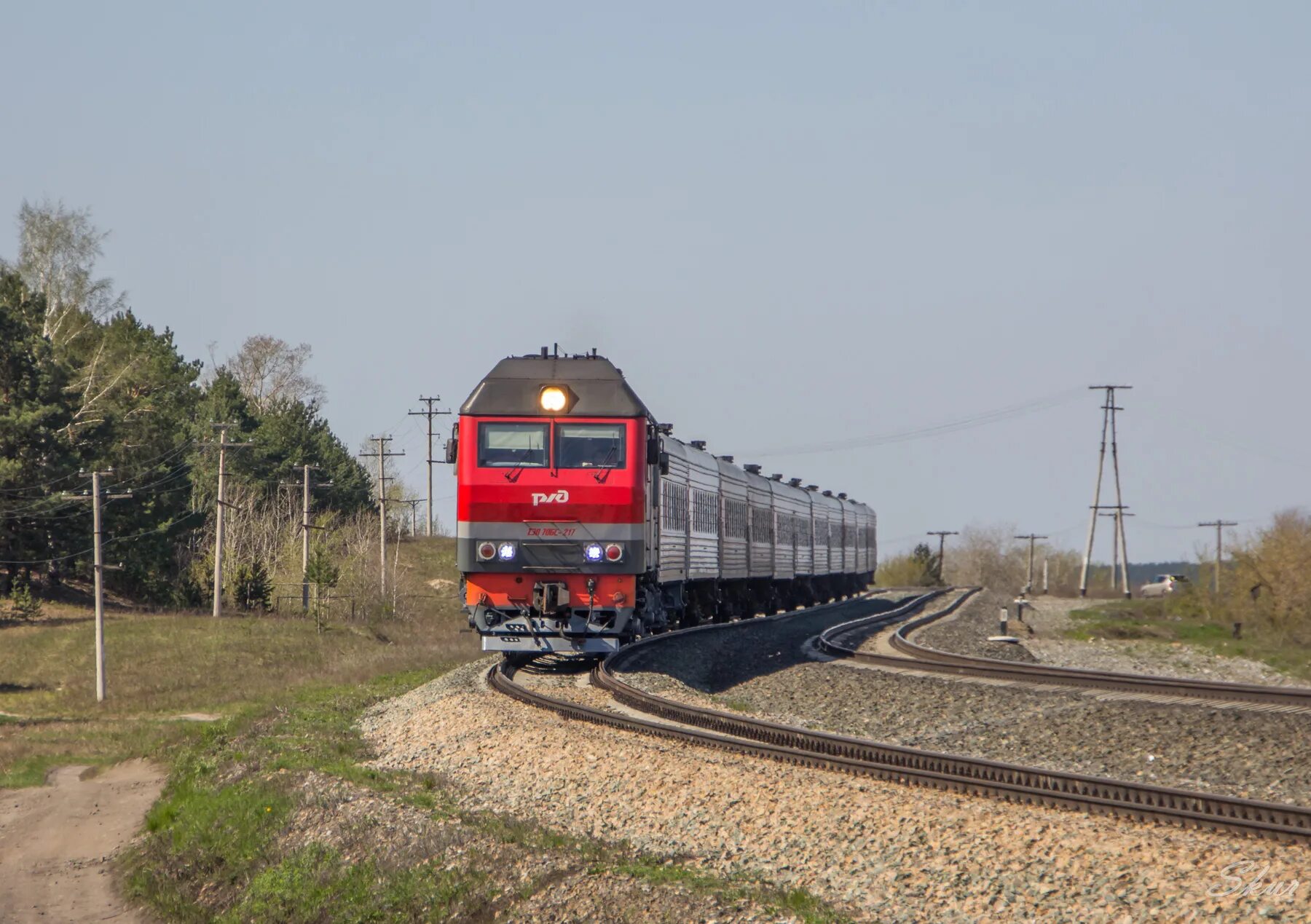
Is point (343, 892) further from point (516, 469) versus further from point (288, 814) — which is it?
point (516, 469)

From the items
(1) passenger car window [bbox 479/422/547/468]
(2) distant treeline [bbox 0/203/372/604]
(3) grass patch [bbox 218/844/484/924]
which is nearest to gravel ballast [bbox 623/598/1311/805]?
(1) passenger car window [bbox 479/422/547/468]

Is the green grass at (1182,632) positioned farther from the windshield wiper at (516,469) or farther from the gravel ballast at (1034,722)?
the windshield wiper at (516,469)

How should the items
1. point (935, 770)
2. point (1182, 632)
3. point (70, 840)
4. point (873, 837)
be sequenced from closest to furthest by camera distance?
point (873, 837) → point (935, 770) → point (70, 840) → point (1182, 632)

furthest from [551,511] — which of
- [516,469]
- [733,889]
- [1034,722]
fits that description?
[733,889]

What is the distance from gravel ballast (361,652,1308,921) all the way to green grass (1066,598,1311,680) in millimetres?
17347

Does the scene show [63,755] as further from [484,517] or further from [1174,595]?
[1174,595]

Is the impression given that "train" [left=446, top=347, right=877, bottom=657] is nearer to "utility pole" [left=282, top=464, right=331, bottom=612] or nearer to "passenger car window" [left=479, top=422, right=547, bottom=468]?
"passenger car window" [left=479, top=422, right=547, bottom=468]

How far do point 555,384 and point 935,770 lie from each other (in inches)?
337

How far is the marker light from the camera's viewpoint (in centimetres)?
1788

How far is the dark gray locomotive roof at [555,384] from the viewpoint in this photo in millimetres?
17922

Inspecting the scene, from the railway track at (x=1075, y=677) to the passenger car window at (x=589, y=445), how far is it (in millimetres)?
6256

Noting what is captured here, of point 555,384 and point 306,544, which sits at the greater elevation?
point 555,384

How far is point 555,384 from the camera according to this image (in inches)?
706

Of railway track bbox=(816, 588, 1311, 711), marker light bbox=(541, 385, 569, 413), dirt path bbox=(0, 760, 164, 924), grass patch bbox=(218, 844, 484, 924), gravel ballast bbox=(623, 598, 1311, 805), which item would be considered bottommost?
dirt path bbox=(0, 760, 164, 924)
